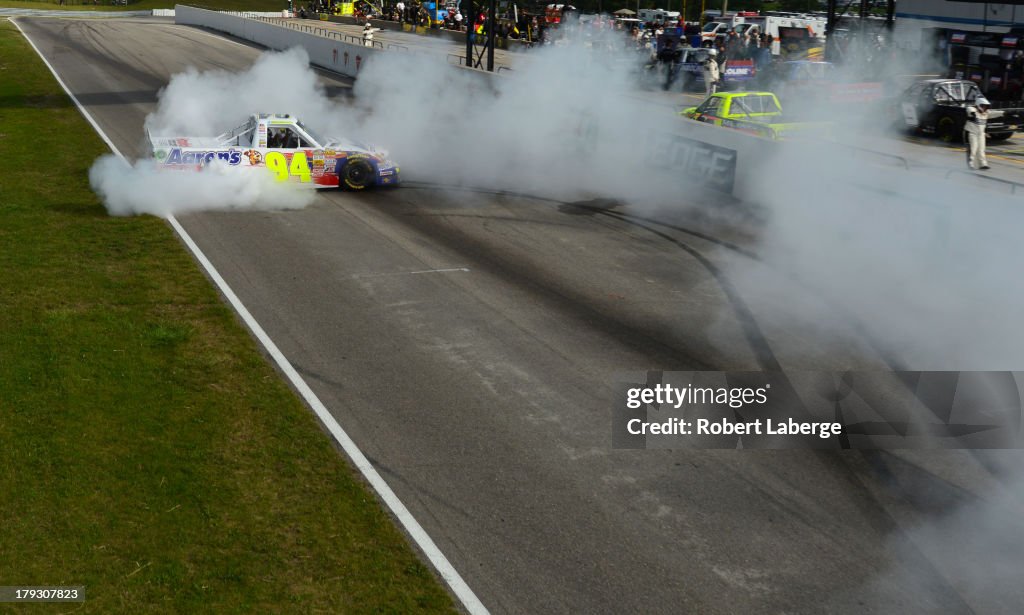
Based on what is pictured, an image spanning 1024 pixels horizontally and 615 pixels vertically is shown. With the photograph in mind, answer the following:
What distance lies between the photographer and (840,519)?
7.23 m

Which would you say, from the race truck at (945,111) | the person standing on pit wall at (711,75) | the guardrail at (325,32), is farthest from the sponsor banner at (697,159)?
the guardrail at (325,32)

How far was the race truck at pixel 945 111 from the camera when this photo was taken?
26359 mm

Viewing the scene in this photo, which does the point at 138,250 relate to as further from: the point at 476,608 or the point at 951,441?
the point at 951,441

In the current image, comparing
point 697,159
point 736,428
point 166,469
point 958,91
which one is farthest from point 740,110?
point 166,469

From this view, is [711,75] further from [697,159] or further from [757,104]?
[697,159]

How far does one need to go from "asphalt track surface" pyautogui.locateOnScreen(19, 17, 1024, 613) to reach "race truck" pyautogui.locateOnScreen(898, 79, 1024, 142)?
45.5 feet

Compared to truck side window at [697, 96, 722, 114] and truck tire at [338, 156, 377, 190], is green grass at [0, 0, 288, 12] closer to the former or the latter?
truck side window at [697, 96, 722, 114]

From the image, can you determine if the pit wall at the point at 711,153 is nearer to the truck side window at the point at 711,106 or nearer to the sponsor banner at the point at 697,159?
the sponsor banner at the point at 697,159

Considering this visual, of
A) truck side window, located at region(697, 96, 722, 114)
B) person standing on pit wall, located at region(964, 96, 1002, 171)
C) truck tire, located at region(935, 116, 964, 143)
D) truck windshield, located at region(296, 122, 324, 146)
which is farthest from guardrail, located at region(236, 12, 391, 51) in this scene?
person standing on pit wall, located at region(964, 96, 1002, 171)

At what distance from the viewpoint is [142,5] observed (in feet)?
302

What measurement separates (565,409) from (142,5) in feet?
312

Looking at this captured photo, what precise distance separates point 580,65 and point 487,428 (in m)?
15.9

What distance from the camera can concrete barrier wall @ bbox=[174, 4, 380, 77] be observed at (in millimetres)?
40312

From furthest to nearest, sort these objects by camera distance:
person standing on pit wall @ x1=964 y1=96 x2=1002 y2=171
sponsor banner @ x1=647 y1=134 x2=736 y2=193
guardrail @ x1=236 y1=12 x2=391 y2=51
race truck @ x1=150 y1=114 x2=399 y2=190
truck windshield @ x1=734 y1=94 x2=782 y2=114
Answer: guardrail @ x1=236 y1=12 x2=391 y2=51, truck windshield @ x1=734 y1=94 x2=782 y2=114, person standing on pit wall @ x1=964 y1=96 x2=1002 y2=171, sponsor banner @ x1=647 y1=134 x2=736 y2=193, race truck @ x1=150 y1=114 x2=399 y2=190
